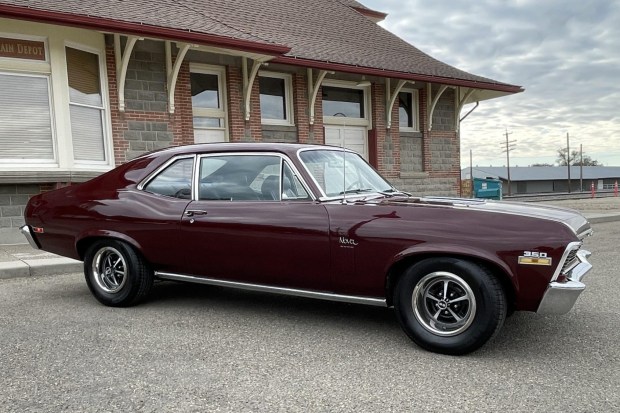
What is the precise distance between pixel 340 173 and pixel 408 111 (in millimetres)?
11534

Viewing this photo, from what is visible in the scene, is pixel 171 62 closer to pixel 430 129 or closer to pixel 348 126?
pixel 348 126

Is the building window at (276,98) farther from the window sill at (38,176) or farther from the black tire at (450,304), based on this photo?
the black tire at (450,304)

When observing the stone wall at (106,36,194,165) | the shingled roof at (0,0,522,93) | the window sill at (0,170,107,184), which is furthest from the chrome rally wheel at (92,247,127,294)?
the stone wall at (106,36,194,165)

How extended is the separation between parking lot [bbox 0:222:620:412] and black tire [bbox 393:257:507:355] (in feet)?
0.41

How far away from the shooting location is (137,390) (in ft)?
9.51

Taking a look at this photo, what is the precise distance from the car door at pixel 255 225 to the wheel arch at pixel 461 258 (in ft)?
1.58

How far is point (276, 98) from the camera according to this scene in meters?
12.5

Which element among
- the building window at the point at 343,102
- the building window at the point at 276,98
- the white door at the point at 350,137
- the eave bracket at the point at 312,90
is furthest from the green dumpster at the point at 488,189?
the building window at the point at 276,98

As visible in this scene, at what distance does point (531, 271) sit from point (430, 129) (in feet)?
41.1

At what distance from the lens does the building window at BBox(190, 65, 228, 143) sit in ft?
36.7

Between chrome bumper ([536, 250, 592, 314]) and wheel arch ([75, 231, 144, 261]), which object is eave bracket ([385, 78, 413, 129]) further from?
chrome bumper ([536, 250, 592, 314])

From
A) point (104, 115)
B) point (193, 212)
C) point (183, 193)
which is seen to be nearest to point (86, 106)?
point (104, 115)

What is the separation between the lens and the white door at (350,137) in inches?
530

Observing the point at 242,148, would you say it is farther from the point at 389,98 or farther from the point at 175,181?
the point at 389,98
